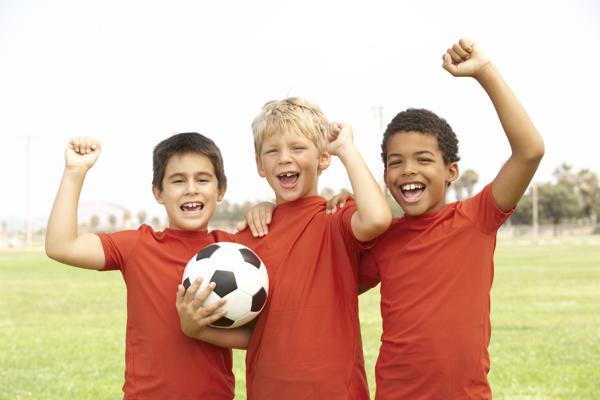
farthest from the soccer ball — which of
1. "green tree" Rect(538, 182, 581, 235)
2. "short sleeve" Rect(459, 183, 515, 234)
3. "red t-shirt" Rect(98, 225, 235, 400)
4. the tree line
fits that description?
"green tree" Rect(538, 182, 581, 235)

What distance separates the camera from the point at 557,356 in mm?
9125

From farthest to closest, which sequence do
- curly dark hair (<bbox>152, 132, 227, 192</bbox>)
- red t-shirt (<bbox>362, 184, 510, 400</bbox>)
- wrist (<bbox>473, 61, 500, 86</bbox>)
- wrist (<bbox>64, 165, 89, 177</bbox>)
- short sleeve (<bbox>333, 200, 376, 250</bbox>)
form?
curly dark hair (<bbox>152, 132, 227, 192</bbox>)
wrist (<bbox>64, 165, 89, 177</bbox>)
short sleeve (<bbox>333, 200, 376, 250</bbox>)
red t-shirt (<bbox>362, 184, 510, 400</bbox>)
wrist (<bbox>473, 61, 500, 86</bbox>)

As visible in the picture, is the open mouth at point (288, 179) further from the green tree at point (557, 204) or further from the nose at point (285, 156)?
the green tree at point (557, 204)

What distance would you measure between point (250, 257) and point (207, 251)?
0.22 metres

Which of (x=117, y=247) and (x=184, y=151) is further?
(x=184, y=151)

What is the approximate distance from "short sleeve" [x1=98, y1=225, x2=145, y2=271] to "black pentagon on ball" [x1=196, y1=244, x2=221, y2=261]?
38cm

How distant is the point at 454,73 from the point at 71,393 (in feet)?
17.7

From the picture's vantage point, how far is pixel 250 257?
3.64m

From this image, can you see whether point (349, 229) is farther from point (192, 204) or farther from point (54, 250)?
point (54, 250)

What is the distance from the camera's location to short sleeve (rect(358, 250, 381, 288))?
143 inches

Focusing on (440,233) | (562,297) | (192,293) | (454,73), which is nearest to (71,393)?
(192,293)

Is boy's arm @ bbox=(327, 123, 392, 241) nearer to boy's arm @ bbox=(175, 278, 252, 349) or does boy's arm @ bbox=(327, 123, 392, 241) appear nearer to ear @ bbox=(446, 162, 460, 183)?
ear @ bbox=(446, 162, 460, 183)

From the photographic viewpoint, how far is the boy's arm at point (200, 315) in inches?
137

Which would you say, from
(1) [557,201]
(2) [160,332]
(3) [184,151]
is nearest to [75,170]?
(3) [184,151]
